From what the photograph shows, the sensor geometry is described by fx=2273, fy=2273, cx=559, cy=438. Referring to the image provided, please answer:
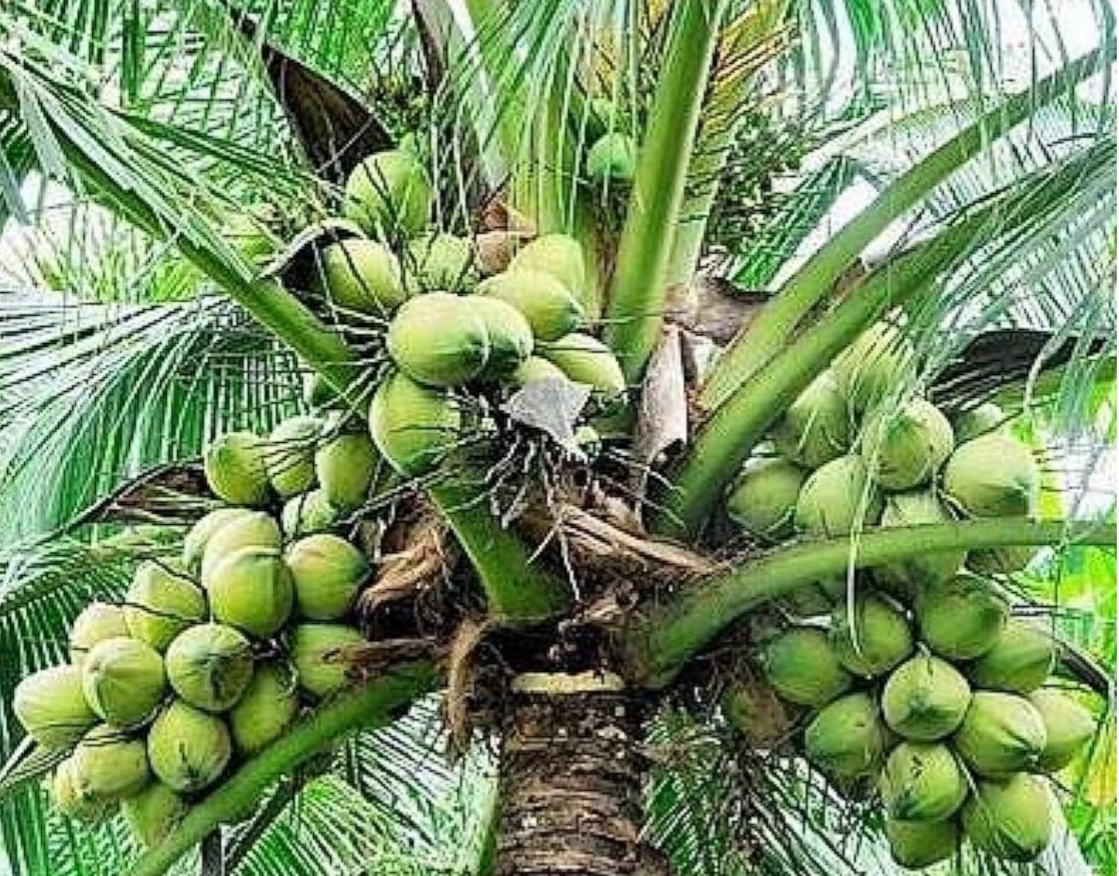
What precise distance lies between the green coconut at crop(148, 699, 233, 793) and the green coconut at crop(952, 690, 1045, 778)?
0.70 meters

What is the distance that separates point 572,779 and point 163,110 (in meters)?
1.50

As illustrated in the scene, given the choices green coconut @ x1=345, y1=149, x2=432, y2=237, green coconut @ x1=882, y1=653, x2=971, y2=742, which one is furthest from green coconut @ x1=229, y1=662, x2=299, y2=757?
green coconut @ x1=882, y1=653, x2=971, y2=742

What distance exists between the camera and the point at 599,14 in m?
1.75

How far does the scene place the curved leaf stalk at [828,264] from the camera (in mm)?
2174

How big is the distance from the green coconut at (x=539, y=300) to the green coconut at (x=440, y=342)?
3.7 inches

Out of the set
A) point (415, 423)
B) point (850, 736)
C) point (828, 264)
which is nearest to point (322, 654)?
point (415, 423)

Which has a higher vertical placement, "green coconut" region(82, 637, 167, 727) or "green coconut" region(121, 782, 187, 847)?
"green coconut" region(82, 637, 167, 727)

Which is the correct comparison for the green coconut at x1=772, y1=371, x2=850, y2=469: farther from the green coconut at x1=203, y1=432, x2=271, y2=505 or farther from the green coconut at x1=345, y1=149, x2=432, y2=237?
the green coconut at x1=203, y1=432, x2=271, y2=505

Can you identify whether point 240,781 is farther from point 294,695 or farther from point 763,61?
point 763,61

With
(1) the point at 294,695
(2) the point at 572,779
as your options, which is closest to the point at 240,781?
(1) the point at 294,695

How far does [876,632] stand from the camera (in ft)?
6.82

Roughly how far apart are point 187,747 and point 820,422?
26.6 inches

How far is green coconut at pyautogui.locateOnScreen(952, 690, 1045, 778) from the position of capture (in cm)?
207

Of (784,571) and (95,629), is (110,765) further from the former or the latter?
(784,571)
